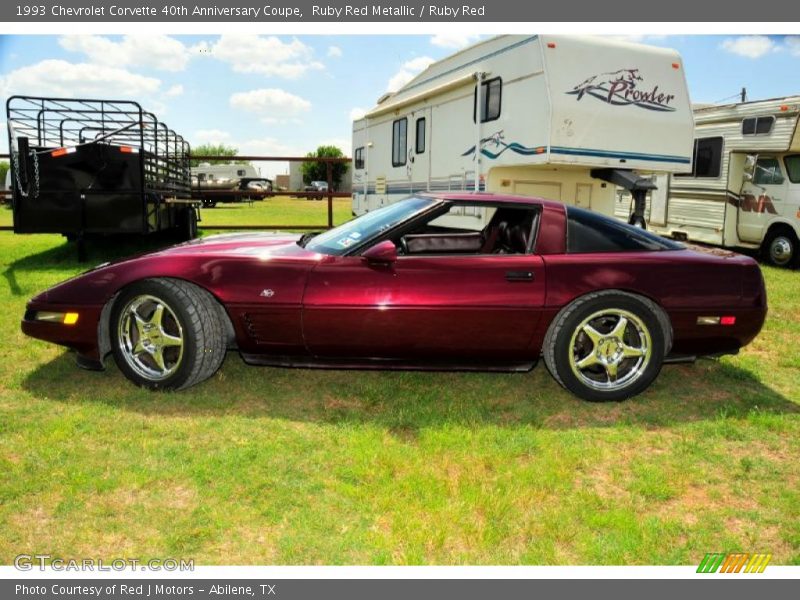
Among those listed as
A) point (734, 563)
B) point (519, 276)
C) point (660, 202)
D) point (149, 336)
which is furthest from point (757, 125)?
point (149, 336)

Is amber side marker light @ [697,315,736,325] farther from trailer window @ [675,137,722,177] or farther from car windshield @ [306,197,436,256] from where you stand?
trailer window @ [675,137,722,177]

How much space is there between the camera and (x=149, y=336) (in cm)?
397

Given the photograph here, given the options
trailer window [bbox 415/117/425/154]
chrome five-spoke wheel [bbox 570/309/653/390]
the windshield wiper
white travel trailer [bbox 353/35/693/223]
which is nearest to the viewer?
chrome five-spoke wheel [bbox 570/309/653/390]

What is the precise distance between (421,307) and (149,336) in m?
1.67

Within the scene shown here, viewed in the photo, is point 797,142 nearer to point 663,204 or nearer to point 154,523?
point 663,204

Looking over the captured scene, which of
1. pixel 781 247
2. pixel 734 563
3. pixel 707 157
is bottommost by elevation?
pixel 734 563

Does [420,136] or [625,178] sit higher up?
[420,136]

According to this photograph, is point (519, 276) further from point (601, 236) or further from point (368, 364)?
point (368, 364)

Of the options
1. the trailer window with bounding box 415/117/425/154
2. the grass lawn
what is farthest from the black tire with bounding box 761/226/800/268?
the grass lawn

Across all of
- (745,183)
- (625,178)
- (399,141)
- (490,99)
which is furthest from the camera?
(399,141)

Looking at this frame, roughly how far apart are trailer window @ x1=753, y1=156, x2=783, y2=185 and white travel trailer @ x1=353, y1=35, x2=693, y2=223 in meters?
2.86

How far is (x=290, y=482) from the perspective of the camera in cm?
292

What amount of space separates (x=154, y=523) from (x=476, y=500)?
132 cm

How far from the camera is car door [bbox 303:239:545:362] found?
385 cm
